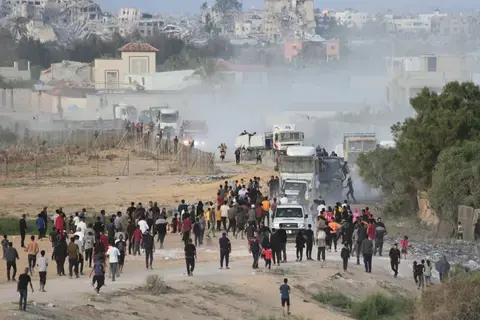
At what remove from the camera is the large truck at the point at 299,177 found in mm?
43375

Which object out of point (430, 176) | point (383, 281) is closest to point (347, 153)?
point (430, 176)

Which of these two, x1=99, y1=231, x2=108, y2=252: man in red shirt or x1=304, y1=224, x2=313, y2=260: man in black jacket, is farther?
x1=304, y1=224, x2=313, y2=260: man in black jacket

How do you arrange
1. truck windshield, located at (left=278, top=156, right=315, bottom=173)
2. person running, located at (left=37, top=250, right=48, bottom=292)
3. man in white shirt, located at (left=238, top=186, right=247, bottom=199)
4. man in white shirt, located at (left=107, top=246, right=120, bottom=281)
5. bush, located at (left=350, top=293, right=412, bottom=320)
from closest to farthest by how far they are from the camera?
person running, located at (left=37, top=250, right=48, bottom=292), bush, located at (left=350, top=293, right=412, bottom=320), man in white shirt, located at (left=107, top=246, right=120, bottom=281), man in white shirt, located at (left=238, top=186, right=247, bottom=199), truck windshield, located at (left=278, top=156, right=315, bottom=173)

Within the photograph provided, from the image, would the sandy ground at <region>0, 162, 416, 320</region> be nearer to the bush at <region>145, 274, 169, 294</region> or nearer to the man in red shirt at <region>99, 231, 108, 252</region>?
the bush at <region>145, 274, 169, 294</region>

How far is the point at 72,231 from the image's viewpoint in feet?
110

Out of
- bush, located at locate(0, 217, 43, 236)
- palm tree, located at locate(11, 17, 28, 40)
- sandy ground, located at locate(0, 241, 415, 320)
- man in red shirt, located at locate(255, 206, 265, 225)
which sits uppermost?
palm tree, located at locate(11, 17, 28, 40)

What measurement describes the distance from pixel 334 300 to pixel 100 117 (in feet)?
211

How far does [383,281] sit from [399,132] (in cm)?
1733

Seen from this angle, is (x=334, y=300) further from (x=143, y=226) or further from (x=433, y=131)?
(x=433, y=131)

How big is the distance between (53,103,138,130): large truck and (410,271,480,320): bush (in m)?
51.8

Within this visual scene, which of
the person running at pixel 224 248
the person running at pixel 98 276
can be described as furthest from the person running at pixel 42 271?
the person running at pixel 224 248

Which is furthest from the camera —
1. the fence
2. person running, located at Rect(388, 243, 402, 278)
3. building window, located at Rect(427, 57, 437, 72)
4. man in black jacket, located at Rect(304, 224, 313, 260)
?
building window, located at Rect(427, 57, 437, 72)

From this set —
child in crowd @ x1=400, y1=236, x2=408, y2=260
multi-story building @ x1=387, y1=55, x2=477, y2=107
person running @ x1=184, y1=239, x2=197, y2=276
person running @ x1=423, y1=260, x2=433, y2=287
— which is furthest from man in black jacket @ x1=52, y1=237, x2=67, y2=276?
multi-story building @ x1=387, y1=55, x2=477, y2=107

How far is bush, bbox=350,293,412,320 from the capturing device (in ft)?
90.7
